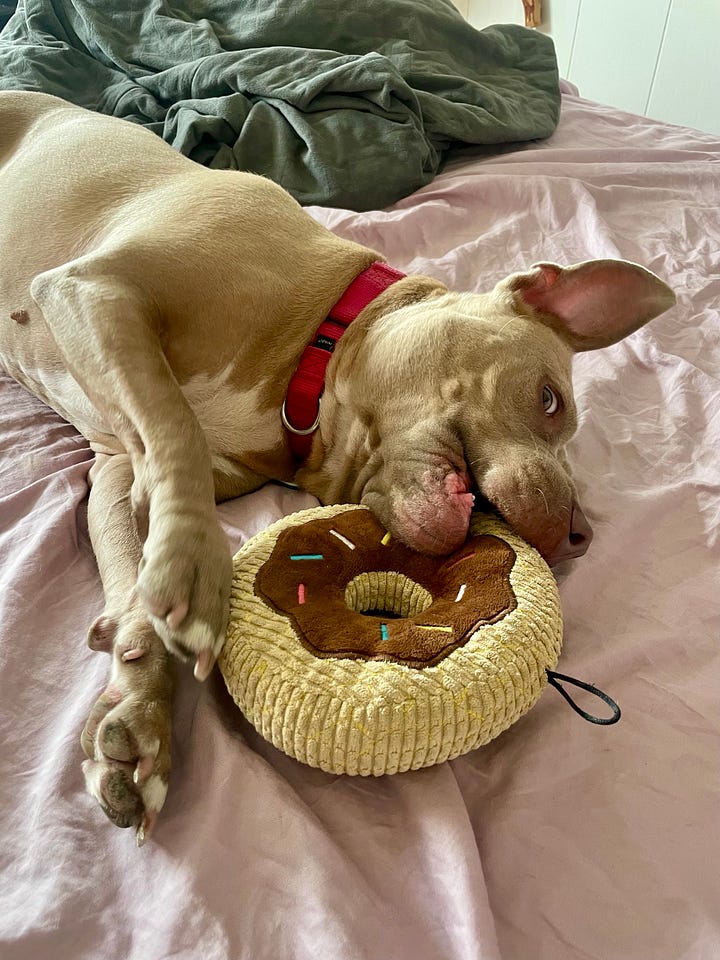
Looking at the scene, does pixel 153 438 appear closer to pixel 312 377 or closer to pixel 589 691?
pixel 312 377

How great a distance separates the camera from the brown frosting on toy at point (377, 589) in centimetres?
109

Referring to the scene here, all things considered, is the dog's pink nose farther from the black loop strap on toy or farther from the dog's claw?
the dog's claw

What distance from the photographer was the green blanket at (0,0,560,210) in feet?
9.32

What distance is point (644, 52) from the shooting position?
522cm

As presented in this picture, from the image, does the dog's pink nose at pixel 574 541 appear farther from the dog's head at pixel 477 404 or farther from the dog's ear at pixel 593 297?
the dog's ear at pixel 593 297

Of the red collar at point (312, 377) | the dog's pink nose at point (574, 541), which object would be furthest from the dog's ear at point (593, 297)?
the dog's pink nose at point (574, 541)

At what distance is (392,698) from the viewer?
1.00 m

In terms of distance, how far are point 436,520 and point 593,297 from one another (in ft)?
2.45

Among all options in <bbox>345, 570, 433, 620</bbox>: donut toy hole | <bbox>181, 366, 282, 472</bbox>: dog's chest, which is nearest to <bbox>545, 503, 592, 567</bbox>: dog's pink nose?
<bbox>345, 570, 433, 620</bbox>: donut toy hole

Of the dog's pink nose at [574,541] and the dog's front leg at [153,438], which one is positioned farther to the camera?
the dog's pink nose at [574,541]

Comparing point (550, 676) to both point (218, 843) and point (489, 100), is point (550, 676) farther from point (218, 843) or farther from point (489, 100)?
point (489, 100)

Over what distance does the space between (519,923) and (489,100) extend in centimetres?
318

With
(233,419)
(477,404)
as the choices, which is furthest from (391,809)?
(233,419)

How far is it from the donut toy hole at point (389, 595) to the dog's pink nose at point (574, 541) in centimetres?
28
